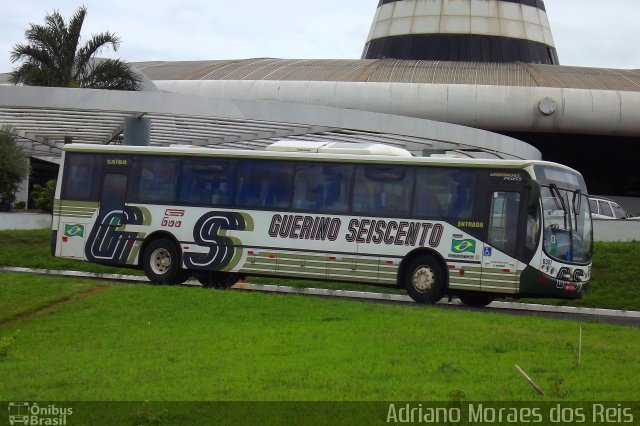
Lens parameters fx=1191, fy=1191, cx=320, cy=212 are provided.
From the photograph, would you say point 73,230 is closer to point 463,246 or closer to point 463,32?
point 463,246

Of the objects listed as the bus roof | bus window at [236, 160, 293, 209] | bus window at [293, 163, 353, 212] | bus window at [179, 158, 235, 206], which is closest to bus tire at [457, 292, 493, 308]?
the bus roof

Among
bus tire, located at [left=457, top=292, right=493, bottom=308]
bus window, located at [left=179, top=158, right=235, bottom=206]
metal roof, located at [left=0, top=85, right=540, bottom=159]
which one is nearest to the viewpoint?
bus tire, located at [left=457, top=292, right=493, bottom=308]

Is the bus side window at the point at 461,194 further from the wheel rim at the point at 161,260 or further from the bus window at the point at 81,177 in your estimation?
the bus window at the point at 81,177

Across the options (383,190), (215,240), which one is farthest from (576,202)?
(215,240)

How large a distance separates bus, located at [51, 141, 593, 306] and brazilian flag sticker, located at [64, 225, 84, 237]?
0.07 ft

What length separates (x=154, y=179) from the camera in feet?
81.3

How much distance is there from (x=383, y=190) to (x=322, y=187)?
1.27 metres

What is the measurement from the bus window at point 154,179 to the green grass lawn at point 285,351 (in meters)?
4.89

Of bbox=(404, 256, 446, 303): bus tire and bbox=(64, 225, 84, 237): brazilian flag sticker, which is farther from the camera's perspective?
bbox=(64, 225, 84, 237): brazilian flag sticker

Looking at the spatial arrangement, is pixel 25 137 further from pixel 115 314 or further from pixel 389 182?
pixel 115 314

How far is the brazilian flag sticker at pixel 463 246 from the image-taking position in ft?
72.6

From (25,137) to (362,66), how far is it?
1900cm

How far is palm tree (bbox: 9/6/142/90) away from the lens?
126 ft

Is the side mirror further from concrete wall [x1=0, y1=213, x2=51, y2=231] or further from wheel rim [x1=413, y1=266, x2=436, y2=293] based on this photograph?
concrete wall [x1=0, y1=213, x2=51, y2=231]
